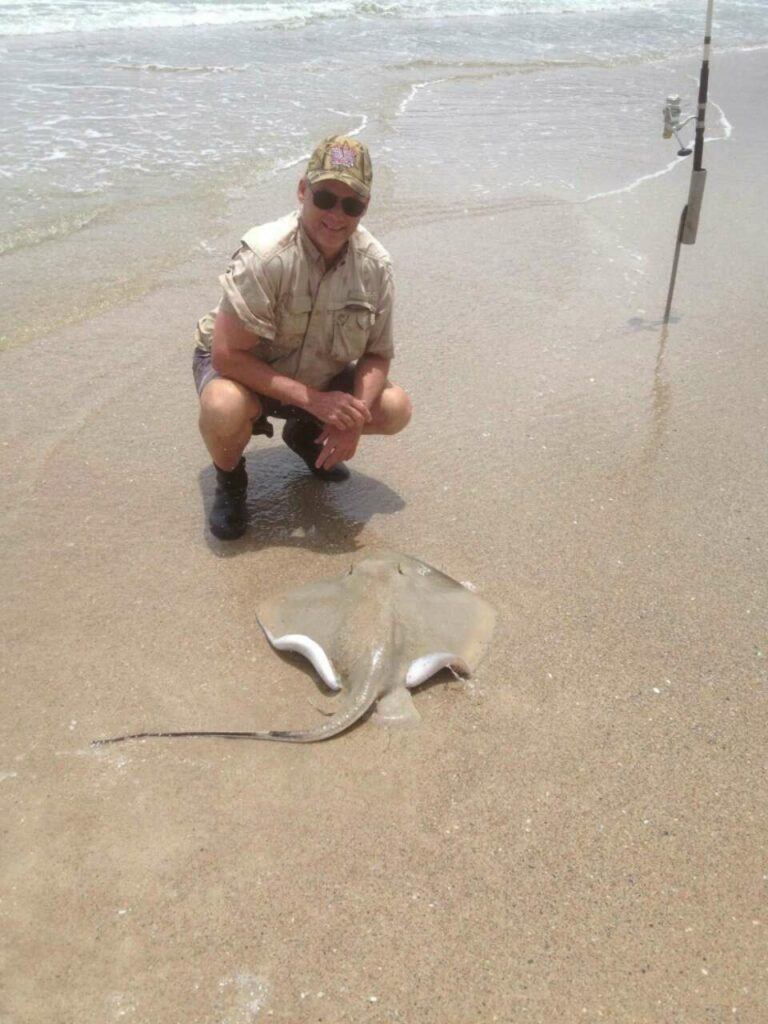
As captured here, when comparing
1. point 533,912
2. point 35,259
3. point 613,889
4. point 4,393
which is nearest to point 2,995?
point 533,912

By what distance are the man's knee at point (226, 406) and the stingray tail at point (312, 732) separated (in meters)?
1.30

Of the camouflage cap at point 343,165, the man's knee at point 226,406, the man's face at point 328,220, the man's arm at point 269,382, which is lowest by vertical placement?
the man's knee at point 226,406

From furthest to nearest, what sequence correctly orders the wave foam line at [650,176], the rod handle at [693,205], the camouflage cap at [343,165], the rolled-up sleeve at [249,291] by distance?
1. the wave foam line at [650,176]
2. the rod handle at [693,205]
3. the rolled-up sleeve at [249,291]
4. the camouflage cap at [343,165]

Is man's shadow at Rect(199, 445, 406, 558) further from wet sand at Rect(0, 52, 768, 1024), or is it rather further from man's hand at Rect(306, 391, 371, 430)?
man's hand at Rect(306, 391, 371, 430)

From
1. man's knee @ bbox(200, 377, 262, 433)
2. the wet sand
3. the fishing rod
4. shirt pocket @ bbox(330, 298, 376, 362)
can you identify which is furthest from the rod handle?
man's knee @ bbox(200, 377, 262, 433)

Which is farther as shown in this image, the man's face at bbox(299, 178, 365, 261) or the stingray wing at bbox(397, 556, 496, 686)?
the man's face at bbox(299, 178, 365, 261)

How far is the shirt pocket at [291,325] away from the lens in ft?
11.4

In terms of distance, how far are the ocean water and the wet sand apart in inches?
91.9

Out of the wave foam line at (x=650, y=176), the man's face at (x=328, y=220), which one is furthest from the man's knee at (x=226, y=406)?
the wave foam line at (x=650, y=176)

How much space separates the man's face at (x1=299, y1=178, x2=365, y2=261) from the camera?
3230 millimetres

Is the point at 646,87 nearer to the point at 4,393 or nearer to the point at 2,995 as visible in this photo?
the point at 4,393

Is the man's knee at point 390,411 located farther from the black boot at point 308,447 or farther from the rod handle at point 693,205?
the rod handle at point 693,205

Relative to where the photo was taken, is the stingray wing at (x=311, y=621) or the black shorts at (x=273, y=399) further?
the black shorts at (x=273, y=399)

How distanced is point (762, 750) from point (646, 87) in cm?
1154
